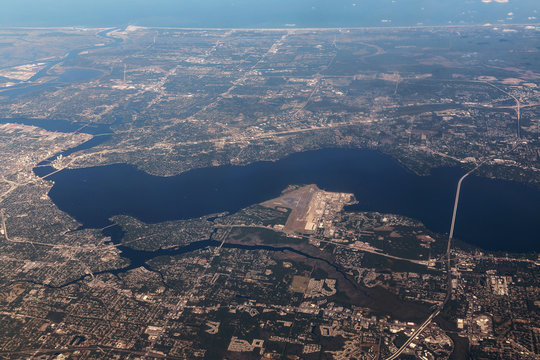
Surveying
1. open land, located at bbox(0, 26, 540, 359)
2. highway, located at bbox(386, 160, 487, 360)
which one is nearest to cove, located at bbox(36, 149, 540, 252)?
highway, located at bbox(386, 160, 487, 360)

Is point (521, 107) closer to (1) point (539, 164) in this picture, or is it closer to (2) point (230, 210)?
(1) point (539, 164)

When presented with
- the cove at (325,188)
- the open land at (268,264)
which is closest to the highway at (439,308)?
the open land at (268,264)

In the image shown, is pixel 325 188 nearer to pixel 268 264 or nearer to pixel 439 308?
pixel 268 264

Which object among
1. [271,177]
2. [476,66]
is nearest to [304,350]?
[271,177]

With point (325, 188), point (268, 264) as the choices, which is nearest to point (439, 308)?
point (268, 264)

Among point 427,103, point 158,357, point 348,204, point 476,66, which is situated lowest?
point 158,357

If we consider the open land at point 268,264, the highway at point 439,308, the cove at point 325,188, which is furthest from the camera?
the cove at point 325,188

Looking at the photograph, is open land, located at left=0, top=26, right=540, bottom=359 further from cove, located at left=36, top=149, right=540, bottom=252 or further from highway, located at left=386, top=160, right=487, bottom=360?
cove, located at left=36, top=149, right=540, bottom=252

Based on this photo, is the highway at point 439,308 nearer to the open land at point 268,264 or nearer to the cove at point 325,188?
the open land at point 268,264

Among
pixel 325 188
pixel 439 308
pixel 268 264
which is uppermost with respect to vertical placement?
pixel 325 188
